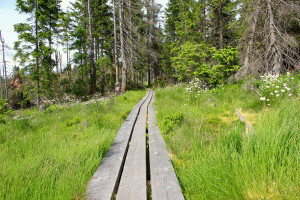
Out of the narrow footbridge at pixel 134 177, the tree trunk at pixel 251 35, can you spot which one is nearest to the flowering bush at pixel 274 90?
the narrow footbridge at pixel 134 177

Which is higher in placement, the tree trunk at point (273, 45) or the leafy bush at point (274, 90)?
the tree trunk at point (273, 45)

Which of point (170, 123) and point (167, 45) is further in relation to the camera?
point (167, 45)

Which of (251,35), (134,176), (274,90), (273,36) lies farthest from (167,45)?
(134,176)

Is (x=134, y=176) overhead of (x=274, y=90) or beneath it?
beneath

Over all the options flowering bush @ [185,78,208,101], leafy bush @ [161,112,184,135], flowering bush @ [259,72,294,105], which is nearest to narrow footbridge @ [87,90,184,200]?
leafy bush @ [161,112,184,135]

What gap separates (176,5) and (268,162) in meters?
29.2

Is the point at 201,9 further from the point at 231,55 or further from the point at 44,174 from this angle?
the point at 44,174

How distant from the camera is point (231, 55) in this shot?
8.99 m

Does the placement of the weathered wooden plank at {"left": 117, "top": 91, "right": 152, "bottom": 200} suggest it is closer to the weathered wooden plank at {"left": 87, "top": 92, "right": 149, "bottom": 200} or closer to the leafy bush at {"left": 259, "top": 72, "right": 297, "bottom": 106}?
the weathered wooden plank at {"left": 87, "top": 92, "right": 149, "bottom": 200}

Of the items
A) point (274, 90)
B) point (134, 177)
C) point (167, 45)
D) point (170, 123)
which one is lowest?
point (134, 177)

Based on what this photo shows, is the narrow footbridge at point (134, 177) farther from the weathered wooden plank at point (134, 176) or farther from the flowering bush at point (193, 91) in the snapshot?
the flowering bush at point (193, 91)

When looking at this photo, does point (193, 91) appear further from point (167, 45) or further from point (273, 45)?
point (167, 45)

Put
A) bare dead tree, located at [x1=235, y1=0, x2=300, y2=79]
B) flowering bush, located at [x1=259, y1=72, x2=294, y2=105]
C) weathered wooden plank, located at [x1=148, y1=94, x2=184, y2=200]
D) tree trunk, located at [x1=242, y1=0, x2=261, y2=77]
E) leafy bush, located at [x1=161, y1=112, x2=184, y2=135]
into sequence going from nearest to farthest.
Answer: weathered wooden plank, located at [x1=148, y1=94, x2=184, y2=200], leafy bush, located at [x1=161, y1=112, x2=184, y2=135], flowering bush, located at [x1=259, y1=72, x2=294, y2=105], bare dead tree, located at [x1=235, y1=0, x2=300, y2=79], tree trunk, located at [x1=242, y1=0, x2=261, y2=77]

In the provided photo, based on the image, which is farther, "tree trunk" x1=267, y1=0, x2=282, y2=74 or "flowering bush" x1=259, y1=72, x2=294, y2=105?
"tree trunk" x1=267, y1=0, x2=282, y2=74
